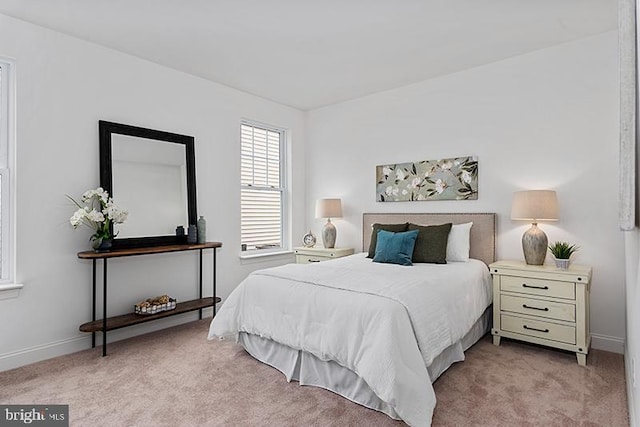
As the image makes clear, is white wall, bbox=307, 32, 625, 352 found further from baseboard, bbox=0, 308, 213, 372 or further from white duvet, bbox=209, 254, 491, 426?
baseboard, bbox=0, 308, 213, 372

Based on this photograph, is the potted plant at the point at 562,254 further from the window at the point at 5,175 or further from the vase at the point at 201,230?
the window at the point at 5,175

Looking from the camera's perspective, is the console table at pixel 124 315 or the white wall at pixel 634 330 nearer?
the white wall at pixel 634 330

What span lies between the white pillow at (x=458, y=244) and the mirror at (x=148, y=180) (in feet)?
8.67

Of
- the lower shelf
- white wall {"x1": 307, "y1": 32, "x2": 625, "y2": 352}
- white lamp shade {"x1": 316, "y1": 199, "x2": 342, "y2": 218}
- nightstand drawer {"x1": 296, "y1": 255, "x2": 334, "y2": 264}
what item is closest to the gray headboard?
white wall {"x1": 307, "y1": 32, "x2": 625, "y2": 352}

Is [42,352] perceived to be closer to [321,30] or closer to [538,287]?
[321,30]

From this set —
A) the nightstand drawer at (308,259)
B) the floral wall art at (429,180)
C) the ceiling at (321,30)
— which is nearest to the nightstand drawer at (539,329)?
the floral wall art at (429,180)

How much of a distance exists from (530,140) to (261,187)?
307 cm

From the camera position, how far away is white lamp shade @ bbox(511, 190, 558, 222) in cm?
302

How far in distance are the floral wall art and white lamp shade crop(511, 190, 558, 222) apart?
656 mm

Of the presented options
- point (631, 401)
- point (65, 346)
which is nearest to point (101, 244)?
point (65, 346)

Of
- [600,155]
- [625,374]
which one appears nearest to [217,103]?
[600,155]

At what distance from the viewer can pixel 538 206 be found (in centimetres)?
304

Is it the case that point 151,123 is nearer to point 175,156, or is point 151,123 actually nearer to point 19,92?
point 175,156

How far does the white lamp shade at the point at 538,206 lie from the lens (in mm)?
3021
